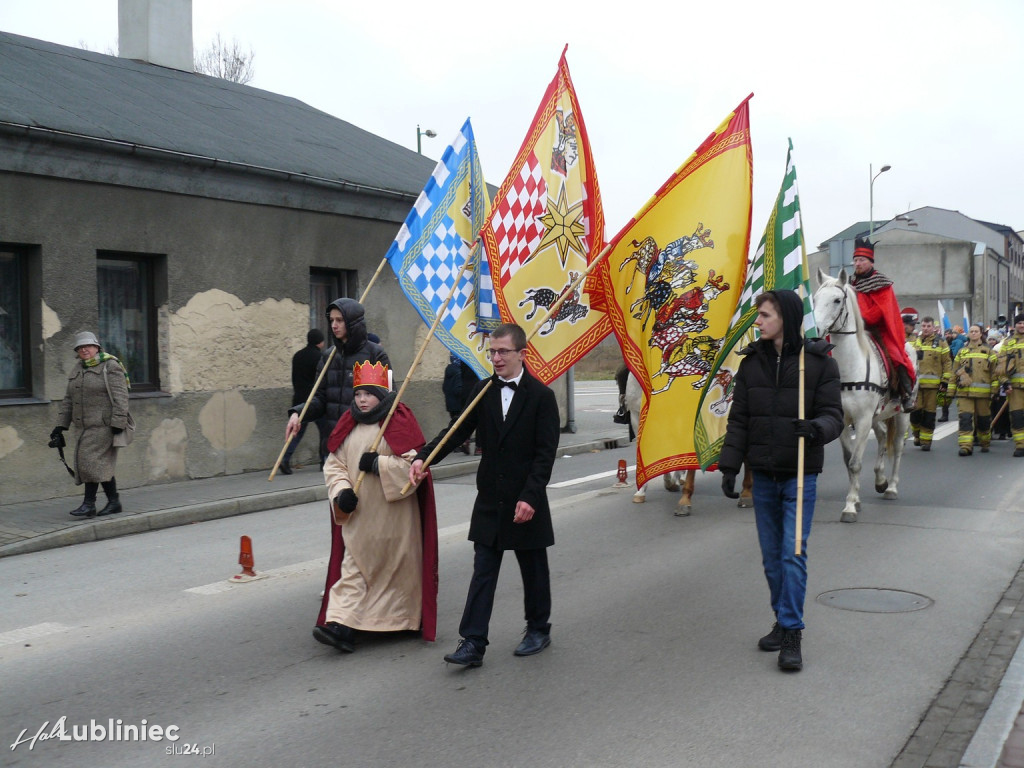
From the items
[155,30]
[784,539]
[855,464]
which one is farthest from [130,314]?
[784,539]

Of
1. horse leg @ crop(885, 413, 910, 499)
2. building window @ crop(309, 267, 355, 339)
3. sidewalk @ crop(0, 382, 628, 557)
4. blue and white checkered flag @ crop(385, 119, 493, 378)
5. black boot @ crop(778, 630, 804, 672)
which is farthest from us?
building window @ crop(309, 267, 355, 339)

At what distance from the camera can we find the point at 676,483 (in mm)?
11953

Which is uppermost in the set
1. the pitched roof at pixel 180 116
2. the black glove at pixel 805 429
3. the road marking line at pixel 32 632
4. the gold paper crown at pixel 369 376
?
the pitched roof at pixel 180 116

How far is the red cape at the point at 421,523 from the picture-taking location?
6.12 metres

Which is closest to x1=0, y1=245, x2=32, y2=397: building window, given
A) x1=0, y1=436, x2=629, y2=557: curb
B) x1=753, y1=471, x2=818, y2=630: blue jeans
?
x1=0, y1=436, x2=629, y2=557: curb

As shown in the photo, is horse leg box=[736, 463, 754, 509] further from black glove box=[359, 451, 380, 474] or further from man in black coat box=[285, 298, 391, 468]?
black glove box=[359, 451, 380, 474]

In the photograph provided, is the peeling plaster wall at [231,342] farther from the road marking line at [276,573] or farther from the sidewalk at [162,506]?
the road marking line at [276,573]

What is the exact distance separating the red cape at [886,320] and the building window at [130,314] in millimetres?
8864

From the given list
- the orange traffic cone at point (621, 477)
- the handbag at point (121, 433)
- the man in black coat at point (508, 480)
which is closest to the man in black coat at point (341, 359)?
the man in black coat at point (508, 480)

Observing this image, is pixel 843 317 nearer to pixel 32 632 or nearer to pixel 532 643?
pixel 532 643

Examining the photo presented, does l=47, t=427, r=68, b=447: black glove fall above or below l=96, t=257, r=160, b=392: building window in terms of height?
below

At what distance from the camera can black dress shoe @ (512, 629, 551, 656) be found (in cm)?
587

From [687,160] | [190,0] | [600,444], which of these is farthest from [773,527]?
[190,0]

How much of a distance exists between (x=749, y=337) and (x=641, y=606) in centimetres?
337
